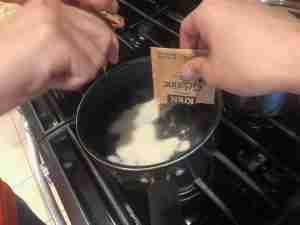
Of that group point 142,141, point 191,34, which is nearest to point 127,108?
point 142,141

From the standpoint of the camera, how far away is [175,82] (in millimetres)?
509

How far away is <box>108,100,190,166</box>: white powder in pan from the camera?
0.55m

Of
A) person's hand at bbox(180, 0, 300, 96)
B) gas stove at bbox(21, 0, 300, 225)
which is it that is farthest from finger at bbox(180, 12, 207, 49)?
gas stove at bbox(21, 0, 300, 225)

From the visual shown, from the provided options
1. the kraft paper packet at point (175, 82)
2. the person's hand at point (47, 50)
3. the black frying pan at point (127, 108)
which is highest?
the person's hand at point (47, 50)

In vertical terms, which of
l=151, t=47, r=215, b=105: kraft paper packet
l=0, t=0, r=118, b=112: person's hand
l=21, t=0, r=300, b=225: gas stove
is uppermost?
l=0, t=0, r=118, b=112: person's hand

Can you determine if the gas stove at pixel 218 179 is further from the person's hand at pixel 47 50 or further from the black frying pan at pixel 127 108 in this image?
the person's hand at pixel 47 50

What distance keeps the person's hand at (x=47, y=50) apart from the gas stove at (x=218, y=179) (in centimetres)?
13

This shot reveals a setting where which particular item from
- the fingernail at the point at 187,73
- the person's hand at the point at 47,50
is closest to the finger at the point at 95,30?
the person's hand at the point at 47,50

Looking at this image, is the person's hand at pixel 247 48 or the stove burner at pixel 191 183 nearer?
the person's hand at pixel 247 48

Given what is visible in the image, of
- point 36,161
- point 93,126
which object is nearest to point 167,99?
point 93,126

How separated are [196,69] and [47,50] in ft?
0.55

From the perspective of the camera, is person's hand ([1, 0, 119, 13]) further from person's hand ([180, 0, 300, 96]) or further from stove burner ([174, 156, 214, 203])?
stove burner ([174, 156, 214, 203])

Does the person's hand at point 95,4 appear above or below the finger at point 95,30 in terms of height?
above

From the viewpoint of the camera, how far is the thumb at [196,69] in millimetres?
457
